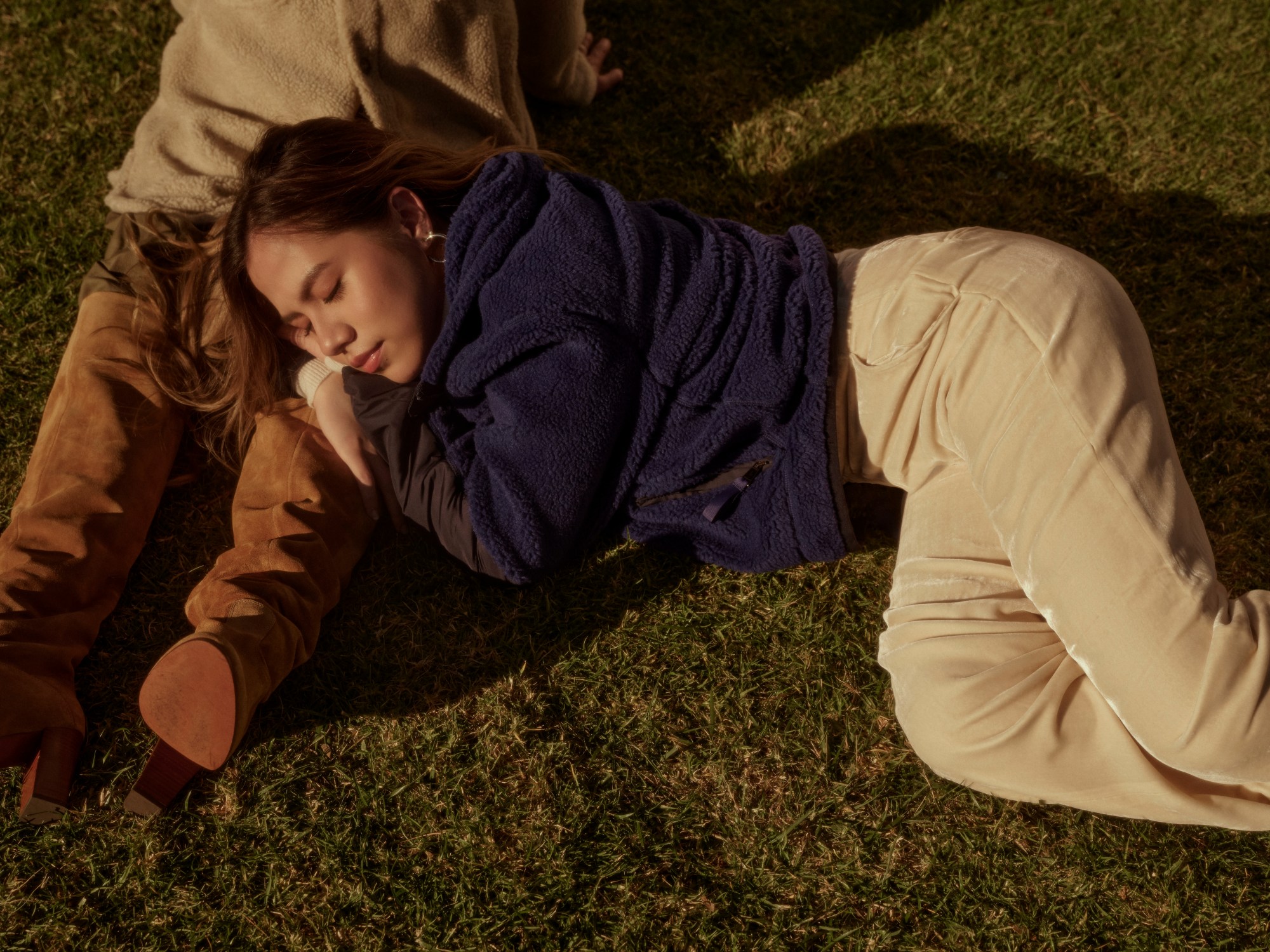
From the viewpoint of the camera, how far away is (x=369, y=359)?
7.63 ft

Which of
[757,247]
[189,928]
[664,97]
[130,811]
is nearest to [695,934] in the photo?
[189,928]

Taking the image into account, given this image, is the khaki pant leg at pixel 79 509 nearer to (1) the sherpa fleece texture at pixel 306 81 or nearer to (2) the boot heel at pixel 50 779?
(2) the boot heel at pixel 50 779

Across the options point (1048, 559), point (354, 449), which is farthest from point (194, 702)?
point (1048, 559)

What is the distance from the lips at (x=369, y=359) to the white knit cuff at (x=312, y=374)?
276mm

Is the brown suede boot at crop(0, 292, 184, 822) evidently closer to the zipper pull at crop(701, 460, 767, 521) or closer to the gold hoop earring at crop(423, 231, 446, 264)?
the gold hoop earring at crop(423, 231, 446, 264)

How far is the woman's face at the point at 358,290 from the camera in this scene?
87.6 inches

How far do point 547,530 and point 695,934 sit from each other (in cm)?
95

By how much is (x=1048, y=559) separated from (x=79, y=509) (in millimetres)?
2263

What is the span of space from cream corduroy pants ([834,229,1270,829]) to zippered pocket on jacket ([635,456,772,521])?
0.29m

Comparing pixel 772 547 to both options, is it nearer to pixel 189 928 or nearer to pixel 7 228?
pixel 189 928

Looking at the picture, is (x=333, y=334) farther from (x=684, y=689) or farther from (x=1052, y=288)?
(x=1052, y=288)

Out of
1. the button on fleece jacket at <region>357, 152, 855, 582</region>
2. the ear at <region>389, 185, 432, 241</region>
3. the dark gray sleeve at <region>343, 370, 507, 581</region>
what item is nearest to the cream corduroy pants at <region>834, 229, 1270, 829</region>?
the button on fleece jacket at <region>357, 152, 855, 582</region>

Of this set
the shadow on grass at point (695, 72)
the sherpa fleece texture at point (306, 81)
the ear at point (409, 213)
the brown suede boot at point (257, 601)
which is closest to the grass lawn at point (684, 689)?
the shadow on grass at point (695, 72)

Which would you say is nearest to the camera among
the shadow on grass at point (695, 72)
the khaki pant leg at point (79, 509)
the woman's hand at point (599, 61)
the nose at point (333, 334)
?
the khaki pant leg at point (79, 509)
